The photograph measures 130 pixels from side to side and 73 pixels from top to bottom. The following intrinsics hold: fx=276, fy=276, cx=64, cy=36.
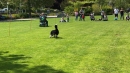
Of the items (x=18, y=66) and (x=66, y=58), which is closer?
(x=18, y=66)

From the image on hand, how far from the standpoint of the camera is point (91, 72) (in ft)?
29.1

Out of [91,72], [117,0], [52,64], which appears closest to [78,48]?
[52,64]

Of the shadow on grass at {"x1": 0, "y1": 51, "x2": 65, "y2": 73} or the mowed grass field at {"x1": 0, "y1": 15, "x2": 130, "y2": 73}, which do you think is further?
the mowed grass field at {"x1": 0, "y1": 15, "x2": 130, "y2": 73}

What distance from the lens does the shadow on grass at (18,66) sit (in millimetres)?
9211

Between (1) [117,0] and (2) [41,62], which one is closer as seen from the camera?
(2) [41,62]

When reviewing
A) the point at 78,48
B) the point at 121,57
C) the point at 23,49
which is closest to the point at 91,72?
the point at 121,57

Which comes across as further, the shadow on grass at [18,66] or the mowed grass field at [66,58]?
the mowed grass field at [66,58]

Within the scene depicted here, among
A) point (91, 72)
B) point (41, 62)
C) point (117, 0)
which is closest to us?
point (91, 72)

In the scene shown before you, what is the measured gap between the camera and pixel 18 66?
9.95 m

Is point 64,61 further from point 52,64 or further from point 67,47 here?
point 67,47

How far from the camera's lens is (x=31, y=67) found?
970 centimetres

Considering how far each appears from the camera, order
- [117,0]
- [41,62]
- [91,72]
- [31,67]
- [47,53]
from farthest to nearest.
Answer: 1. [117,0]
2. [47,53]
3. [41,62]
4. [31,67]
5. [91,72]

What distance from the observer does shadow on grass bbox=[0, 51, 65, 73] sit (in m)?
9.21

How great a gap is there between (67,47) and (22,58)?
306 cm
